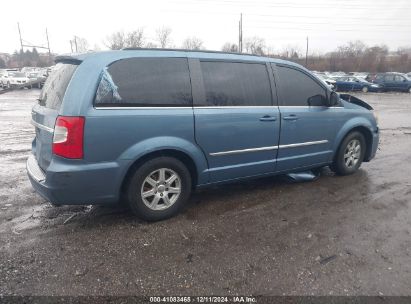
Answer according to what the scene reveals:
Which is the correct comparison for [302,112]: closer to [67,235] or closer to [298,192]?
[298,192]

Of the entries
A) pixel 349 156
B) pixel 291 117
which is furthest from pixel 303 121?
pixel 349 156

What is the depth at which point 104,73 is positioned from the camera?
3.50 meters

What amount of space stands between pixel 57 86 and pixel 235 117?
204 centimetres

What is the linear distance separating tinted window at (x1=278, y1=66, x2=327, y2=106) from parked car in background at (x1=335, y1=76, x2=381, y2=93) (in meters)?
27.0

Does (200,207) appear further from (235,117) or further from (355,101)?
(355,101)

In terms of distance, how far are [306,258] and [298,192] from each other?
183 cm

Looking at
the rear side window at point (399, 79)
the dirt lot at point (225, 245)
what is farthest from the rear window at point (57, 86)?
the rear side window at point (399, 79)

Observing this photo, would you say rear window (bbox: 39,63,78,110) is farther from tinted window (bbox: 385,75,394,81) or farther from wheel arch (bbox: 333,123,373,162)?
tinted window (bbox: 385,75,394,81)

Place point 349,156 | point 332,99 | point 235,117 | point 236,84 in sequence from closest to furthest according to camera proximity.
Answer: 1. point 235,117
2. point 236,84
3. point 332,99
4. point 349,156

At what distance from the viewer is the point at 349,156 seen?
18.7ft

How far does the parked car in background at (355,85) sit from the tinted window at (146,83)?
94.4 feet

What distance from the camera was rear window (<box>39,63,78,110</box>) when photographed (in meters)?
3.57

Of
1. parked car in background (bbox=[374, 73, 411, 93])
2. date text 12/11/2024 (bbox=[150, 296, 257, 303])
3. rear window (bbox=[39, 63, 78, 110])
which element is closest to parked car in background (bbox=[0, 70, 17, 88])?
rear window (bbox=[39, 63, 78, 110])

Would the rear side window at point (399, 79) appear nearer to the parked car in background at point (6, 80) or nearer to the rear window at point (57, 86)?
the rear window at point (57, 86)
